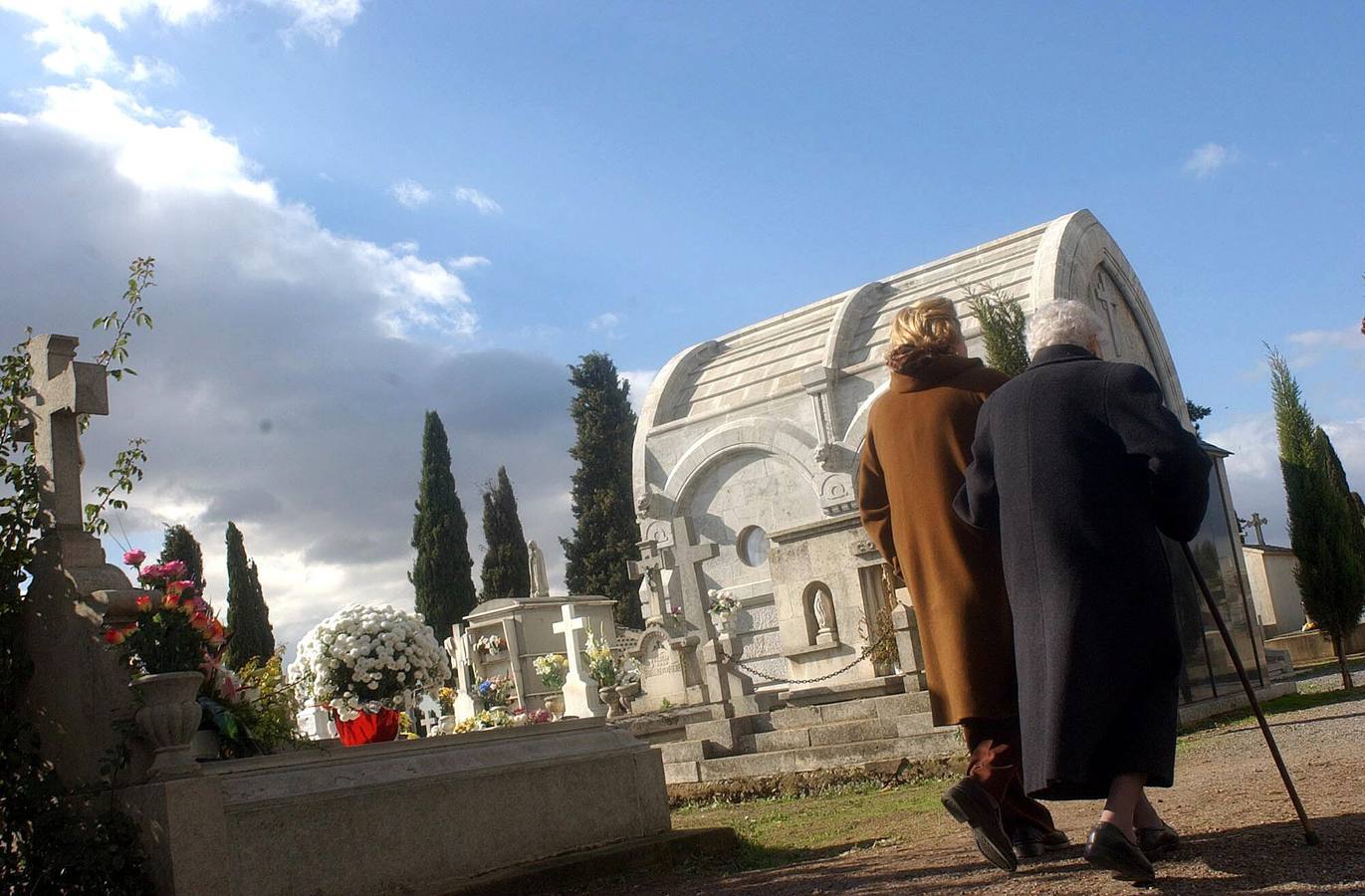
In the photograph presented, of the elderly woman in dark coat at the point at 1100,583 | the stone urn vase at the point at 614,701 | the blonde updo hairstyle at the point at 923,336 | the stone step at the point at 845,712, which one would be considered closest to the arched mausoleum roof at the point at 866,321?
the stone urn vase at the point at 614,701

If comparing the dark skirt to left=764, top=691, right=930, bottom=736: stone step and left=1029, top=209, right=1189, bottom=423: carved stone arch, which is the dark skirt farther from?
left=1029, top=209, right=1189, bottom=423: carved stone arch

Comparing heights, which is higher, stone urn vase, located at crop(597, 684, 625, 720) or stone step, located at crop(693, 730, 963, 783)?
stone urn vase, located at crop(597, 684, 625, 720)

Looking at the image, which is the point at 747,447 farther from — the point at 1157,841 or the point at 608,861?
the point at 1157,841

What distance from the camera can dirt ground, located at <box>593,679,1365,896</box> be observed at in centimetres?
341

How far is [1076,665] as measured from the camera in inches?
141

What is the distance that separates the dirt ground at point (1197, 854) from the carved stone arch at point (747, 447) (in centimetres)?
2061

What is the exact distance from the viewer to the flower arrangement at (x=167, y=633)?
15.4 ft

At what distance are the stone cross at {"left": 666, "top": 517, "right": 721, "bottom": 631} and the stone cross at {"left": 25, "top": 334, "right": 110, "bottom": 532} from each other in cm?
739

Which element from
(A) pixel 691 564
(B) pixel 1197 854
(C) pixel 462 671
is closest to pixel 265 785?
(B) pixel 1197 854

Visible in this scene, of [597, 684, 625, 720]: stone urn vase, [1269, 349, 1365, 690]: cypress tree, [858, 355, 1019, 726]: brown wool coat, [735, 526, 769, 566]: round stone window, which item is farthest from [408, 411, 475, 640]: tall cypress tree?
[858, 355, 1019, 726]: brown wool coat

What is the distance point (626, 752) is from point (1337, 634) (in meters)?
13.3

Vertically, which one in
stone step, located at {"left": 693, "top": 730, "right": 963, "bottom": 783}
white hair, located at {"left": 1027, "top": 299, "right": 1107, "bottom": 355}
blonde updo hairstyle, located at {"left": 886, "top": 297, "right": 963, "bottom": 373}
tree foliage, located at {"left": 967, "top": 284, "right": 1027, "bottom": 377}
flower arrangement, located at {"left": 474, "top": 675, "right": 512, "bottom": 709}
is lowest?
stone step, located at {"left": 693, "top": 730, "right": 963, "bottom": 783}

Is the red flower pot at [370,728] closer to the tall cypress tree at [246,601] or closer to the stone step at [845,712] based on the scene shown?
the stone step at [845,712]

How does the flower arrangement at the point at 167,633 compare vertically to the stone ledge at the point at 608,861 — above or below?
above
